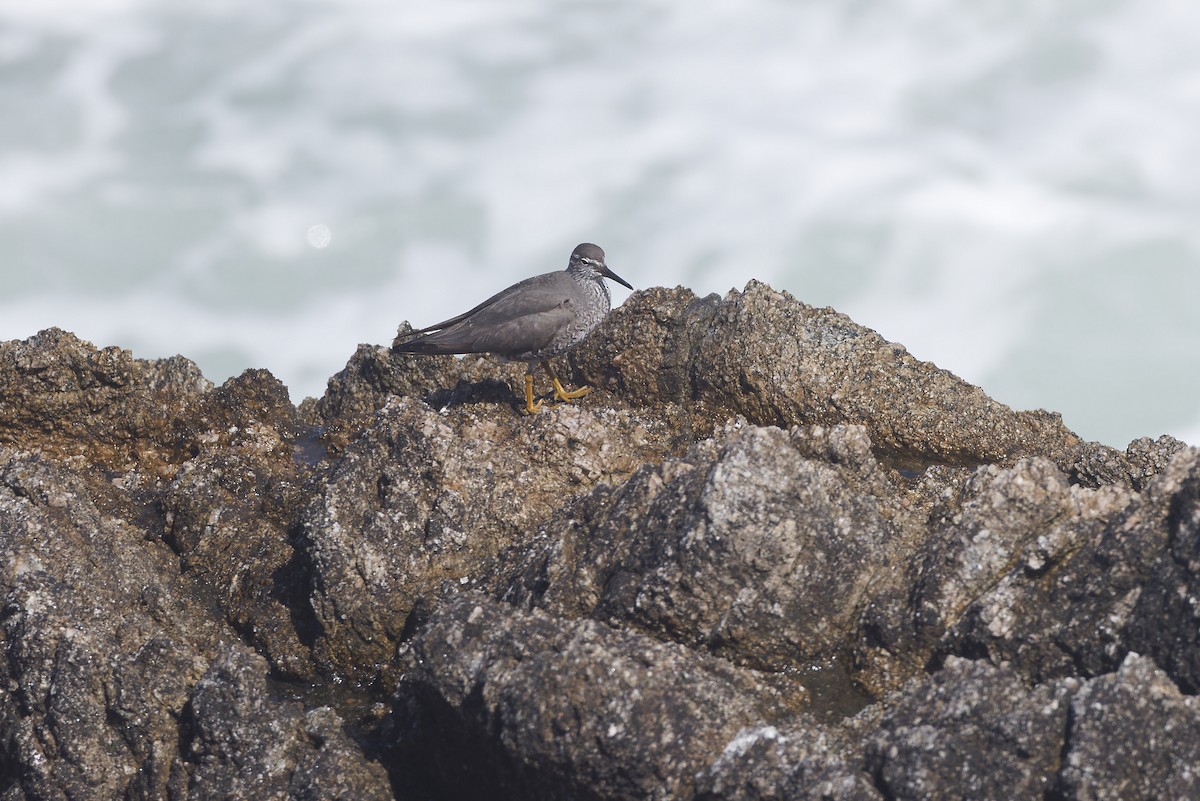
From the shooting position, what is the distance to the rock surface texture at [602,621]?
6.40 metres

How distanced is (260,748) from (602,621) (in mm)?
2515

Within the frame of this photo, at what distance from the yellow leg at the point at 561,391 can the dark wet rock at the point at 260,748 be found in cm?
583

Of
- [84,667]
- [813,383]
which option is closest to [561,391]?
[813,383]

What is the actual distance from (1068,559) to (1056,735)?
174 centimetres

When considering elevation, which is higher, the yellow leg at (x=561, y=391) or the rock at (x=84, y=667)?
the yellow leg at (x=561, y=391)

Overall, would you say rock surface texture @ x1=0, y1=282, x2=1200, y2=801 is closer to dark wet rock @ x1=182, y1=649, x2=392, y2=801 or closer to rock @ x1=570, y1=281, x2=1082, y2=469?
dark wet rock @ x1=182, y1=649, x2=392, y2=801

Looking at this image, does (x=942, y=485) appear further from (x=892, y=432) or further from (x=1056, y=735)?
(x=1056, y=735)

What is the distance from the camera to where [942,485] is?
32.5 ft

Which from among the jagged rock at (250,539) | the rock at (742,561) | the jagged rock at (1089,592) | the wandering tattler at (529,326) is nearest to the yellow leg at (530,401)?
the wandering tattler at (529,326)

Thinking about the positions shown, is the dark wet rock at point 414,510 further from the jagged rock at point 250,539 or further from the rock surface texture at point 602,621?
the jagged rock at point 250,539

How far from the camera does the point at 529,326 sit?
12711mm

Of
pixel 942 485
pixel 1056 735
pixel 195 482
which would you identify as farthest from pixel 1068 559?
pixel 195 482

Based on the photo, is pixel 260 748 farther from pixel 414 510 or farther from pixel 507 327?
pixel 507 327

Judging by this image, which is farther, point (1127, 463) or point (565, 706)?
point (1127, 463)
